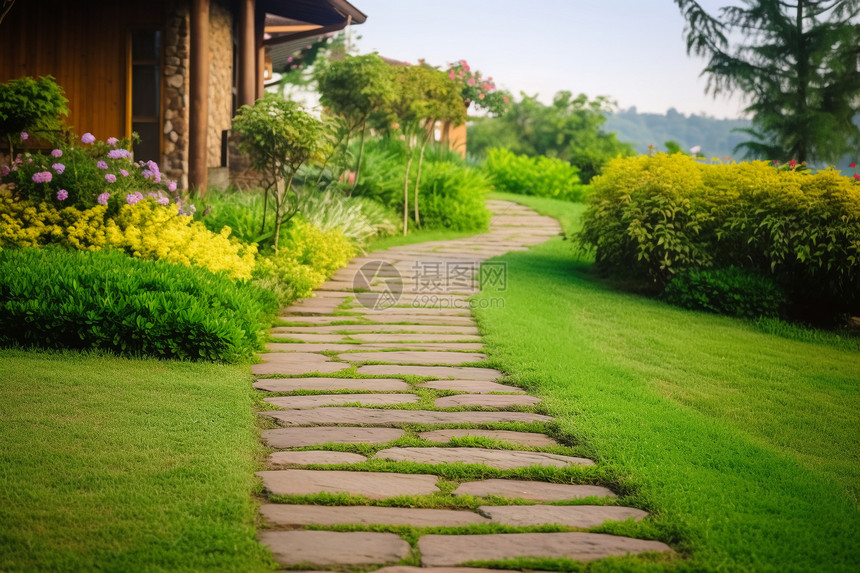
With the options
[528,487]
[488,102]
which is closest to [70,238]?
[528,487]

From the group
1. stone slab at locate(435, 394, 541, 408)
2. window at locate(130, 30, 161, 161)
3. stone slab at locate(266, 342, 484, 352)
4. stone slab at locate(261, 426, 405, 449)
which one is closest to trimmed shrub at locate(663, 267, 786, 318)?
stone slab at locate(266, 342, 484, 352)

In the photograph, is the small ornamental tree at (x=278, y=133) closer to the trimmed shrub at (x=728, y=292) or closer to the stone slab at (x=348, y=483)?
the trimmed shrub at (x=728, y=292)

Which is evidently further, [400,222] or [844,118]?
[844,118]

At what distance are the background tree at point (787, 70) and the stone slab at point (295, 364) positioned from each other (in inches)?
608

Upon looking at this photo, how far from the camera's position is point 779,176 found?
673cm

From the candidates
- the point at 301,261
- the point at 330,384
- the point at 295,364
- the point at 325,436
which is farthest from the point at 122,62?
the point at 325,436

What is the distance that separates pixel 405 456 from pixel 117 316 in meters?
2.13

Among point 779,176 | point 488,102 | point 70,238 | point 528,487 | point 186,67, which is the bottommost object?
point 528,487

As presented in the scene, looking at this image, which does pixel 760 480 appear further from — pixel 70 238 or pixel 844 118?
pixel 844 118

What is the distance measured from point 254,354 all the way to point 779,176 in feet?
16.9

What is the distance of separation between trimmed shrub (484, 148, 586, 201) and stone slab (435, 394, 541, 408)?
1434 cm

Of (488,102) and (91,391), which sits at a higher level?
(488,102)

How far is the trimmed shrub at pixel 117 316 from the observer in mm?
4152

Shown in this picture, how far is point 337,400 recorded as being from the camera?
3.75 metres
